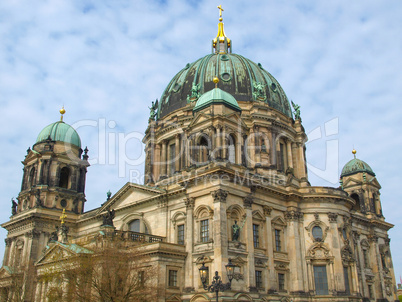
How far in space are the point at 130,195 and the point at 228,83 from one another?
17.5 metres

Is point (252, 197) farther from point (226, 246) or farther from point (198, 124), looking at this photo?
point (198, 124)

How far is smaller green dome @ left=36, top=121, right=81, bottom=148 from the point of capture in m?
54.6

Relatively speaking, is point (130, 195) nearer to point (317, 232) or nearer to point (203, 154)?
point (203, 154)

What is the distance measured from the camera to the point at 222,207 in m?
34.1

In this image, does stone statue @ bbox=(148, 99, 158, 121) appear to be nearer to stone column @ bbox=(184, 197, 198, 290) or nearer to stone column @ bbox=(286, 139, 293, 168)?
stone column @ bbox=(286, 139, 293, 168)

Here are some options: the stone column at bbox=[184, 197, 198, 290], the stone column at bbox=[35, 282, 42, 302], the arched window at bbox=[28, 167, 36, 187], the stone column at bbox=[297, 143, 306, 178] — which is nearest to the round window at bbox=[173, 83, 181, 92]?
the stone column at bbox=[297, 143, 306, 178]

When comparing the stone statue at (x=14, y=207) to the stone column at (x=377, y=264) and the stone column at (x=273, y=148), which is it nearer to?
the stone column at (x=273, y=148)

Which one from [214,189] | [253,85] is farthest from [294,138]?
[214,189]

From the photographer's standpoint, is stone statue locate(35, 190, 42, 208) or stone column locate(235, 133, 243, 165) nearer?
stone column locate(235, 133, 243, 165)

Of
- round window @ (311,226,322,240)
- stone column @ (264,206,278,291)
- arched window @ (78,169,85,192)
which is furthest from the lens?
arched window @ (78,169,85,192)

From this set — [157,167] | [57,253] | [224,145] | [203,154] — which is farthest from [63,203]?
[224,145]

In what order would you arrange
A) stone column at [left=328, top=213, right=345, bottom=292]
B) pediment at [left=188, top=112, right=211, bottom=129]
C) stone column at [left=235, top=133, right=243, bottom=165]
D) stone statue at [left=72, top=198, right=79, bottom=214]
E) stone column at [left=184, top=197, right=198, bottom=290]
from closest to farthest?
stone column at [left=184, top=197, right=198, bottom=290], pediment at [left=188, top=112, right=211, bottom=129], stone column at [left=328, top=213, right=345, bottom=292], stone column at [left=235, top=133, right=243, bottom=165], stone statue at [left=72, top=198, right=79, bottom=214]

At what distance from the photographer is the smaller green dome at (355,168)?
59312 mm

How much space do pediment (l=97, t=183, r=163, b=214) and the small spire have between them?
26.3 metres
